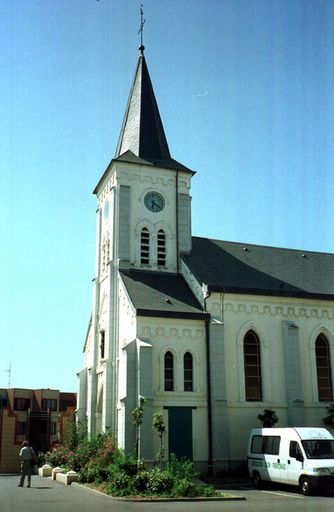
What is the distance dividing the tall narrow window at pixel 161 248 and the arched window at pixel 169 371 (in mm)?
7052

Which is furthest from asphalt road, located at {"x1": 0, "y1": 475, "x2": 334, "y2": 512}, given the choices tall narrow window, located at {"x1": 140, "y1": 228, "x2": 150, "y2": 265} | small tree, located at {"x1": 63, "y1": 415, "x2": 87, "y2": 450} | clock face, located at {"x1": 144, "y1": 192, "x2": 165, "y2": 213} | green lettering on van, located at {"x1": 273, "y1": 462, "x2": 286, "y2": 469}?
clock face, located at {"x1": 144, "y1": 192, "x2": 165, "y2": 213}

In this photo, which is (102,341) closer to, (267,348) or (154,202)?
(154,202)

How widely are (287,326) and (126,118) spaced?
732 inches

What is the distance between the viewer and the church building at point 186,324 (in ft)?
92.4

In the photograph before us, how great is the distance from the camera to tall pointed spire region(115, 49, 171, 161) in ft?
121

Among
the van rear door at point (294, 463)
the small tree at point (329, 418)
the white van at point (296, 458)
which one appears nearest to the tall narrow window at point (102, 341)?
the white van at point (296, 458)

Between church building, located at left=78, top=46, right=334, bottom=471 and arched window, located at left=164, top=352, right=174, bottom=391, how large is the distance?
0.05 m

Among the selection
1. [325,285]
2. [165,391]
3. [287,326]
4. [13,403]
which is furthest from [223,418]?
[13,403]

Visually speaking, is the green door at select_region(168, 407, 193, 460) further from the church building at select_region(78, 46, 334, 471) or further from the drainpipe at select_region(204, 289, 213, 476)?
the drainpipe at select_region(204, 289, 213, 476)

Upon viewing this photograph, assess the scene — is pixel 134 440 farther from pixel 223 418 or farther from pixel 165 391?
pixel 223 418

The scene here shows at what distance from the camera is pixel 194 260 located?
113ft

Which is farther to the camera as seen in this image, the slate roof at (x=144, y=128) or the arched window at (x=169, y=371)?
the slate roof at (x=144, y=128)

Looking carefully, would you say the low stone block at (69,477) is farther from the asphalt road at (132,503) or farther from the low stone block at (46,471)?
the low stone block at (46,471)

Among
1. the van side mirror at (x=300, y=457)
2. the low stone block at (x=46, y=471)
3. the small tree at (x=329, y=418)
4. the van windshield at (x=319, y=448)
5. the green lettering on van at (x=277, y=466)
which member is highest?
the small tree at (x=329, y=418)
